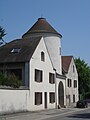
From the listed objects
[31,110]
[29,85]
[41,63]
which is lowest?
[31,110]

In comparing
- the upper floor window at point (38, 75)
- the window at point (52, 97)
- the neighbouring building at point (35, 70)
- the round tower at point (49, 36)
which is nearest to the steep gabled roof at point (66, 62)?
the neighbouring building at point (35, 70)

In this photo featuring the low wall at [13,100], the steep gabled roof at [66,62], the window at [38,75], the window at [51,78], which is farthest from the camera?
the steep gabled roof at [66,62]

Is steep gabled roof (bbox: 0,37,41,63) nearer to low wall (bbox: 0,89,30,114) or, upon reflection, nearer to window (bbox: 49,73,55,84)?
low wall (bbox: 0,89,30,114)

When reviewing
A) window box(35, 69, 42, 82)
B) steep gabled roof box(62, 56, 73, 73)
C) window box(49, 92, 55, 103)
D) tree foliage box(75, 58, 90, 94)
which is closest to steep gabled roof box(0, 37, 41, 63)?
window box(35, 69, 42, 82)

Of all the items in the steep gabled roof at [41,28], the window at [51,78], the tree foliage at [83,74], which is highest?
the steep gabled roof at [41,28]

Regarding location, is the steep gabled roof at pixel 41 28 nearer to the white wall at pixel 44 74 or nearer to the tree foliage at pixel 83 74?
the white wall at pixel 44 74

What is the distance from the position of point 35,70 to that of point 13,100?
8.06 metres

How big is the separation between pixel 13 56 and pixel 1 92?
34.3ft

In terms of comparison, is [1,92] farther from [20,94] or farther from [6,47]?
[6,47]

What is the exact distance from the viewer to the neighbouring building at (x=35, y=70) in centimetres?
3662

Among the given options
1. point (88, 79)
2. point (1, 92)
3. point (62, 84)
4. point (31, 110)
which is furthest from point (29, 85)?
point (88, 79)

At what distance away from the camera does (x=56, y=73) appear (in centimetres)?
5003

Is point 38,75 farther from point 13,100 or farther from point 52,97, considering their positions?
point 13,100

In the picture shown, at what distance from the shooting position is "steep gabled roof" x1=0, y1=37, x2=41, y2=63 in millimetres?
39938
